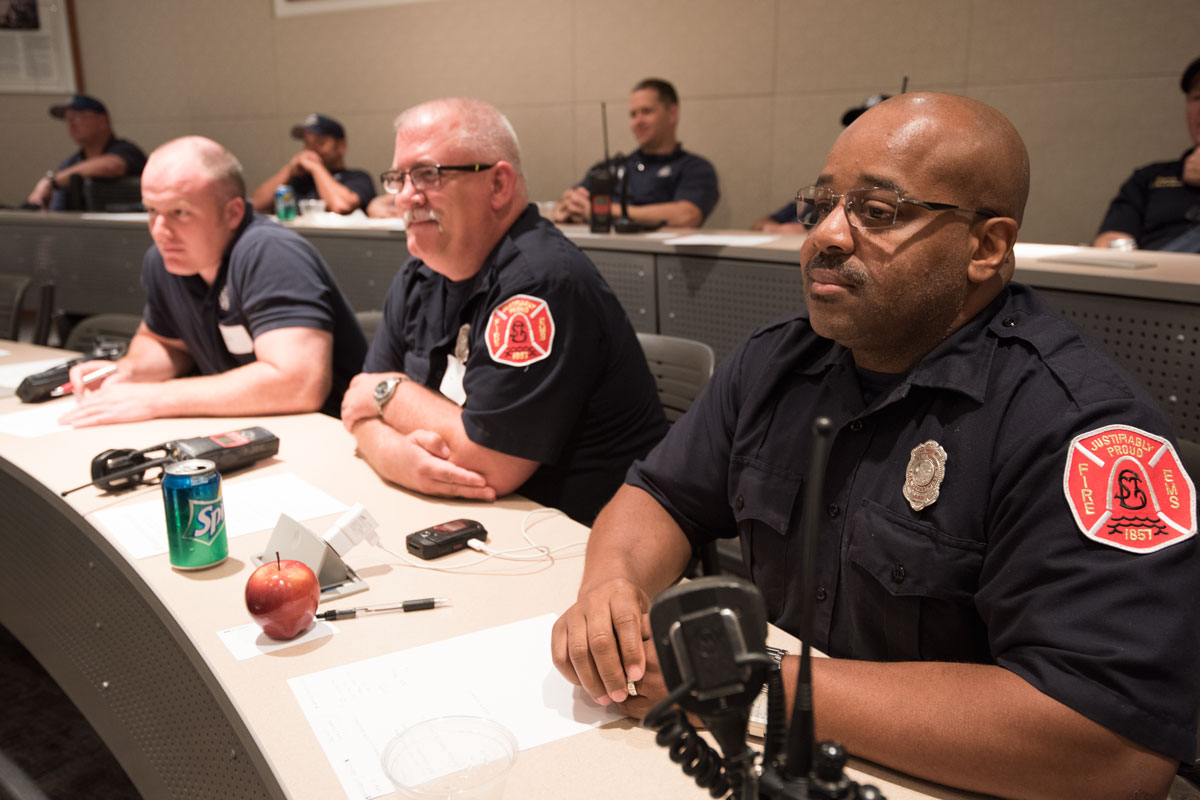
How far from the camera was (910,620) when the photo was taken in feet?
3.51

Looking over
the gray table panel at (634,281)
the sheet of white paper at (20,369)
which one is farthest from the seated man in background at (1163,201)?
the sheet of white paper at (20,369)

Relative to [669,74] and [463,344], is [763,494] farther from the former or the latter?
[669,74]

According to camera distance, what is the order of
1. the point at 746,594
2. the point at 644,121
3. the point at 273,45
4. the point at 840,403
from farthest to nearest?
the point at 273,45 < the point at 644,121 < the point at 840,403 < the point at 746,594

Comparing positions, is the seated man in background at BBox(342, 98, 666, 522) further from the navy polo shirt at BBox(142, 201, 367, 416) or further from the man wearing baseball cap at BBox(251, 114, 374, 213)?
the man wearing baseball cap at BBox(251, 114, 374, 213)

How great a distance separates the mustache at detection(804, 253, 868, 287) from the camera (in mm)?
1101

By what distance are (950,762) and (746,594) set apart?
46 centimetres

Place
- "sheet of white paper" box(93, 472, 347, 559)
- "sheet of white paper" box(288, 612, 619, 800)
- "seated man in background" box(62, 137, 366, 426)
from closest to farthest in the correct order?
"sheet of white paper" box(288, 612, 619, 800), "sheet of white paper" box(93, 472, 347, 559), "seated man in background" box(62, 137, 366, 426)

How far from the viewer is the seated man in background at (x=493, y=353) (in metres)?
1.67

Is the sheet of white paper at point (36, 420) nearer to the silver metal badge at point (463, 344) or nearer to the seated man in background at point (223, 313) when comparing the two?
the seated man in background at point (223, 313)

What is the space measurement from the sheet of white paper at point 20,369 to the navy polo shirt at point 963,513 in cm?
202

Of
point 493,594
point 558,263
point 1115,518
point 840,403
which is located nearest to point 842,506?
point 840,403

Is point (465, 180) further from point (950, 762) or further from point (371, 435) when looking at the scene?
point (950, 762)

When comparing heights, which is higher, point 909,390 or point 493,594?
point 909,390

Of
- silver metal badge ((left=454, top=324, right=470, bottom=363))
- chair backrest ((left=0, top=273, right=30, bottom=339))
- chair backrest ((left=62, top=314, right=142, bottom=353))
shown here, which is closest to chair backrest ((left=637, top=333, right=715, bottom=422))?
silver metal badge ((left=454, top=324, right=470, bottom=363))
